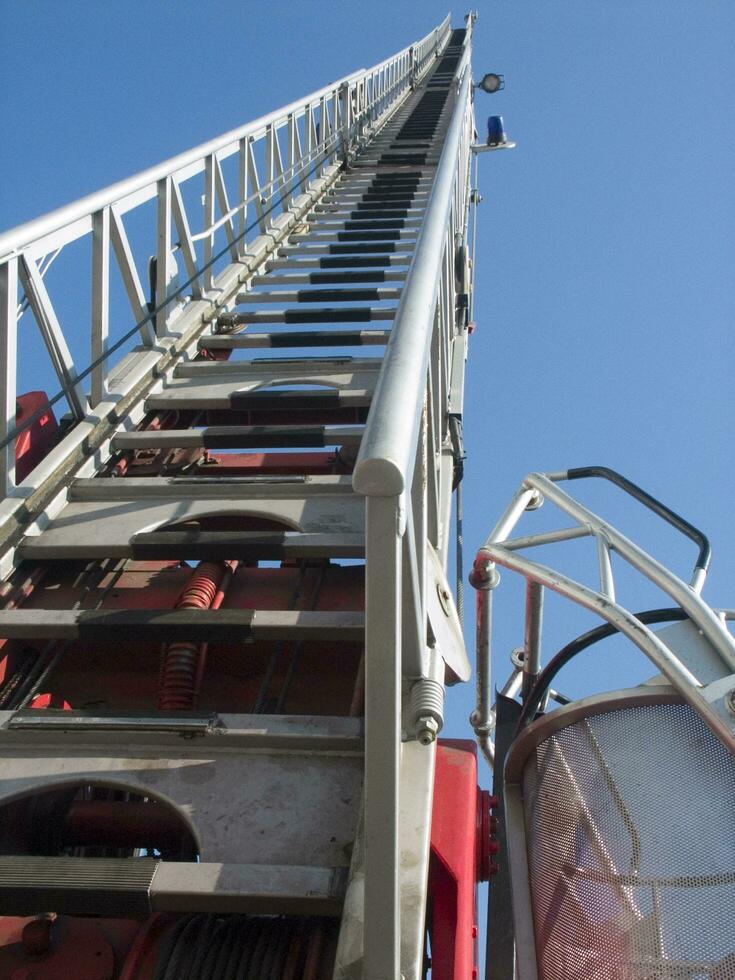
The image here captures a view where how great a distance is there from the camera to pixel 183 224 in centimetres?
566

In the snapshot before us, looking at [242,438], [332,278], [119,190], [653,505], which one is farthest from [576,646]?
[332,278]

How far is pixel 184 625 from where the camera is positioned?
118 inches

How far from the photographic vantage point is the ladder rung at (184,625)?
2943mm

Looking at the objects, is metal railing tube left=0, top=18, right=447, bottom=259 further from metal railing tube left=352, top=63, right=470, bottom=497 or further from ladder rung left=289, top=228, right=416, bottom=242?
metal railing tube left=352, top=63, right=470, bottom=497

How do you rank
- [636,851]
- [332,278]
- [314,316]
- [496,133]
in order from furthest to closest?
1. [496,133]
2. [332,278]
3. [314,316]
4. [636,851]

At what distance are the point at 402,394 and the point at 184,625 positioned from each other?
4.05ft

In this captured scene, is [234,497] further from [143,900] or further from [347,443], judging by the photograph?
[143,900]

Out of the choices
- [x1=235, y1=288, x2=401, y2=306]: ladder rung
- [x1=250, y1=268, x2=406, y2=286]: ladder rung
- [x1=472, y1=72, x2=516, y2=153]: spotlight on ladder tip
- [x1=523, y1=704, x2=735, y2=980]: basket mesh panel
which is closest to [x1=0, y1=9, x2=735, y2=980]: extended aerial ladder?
[x1=523, y1=704, x2=735, y2=980]: basket mesh panel

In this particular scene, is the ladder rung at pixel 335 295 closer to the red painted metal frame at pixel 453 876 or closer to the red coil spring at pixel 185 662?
the red coil spring at pixel 185 662

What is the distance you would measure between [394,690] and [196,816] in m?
0.79

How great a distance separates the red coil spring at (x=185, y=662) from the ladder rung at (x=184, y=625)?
0.20 metres

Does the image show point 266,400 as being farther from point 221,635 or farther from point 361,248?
point 361,248

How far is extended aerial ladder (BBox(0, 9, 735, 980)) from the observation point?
84.3 inches

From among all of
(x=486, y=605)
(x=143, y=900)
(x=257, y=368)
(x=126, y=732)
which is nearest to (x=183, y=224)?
(x=257, y=368)
